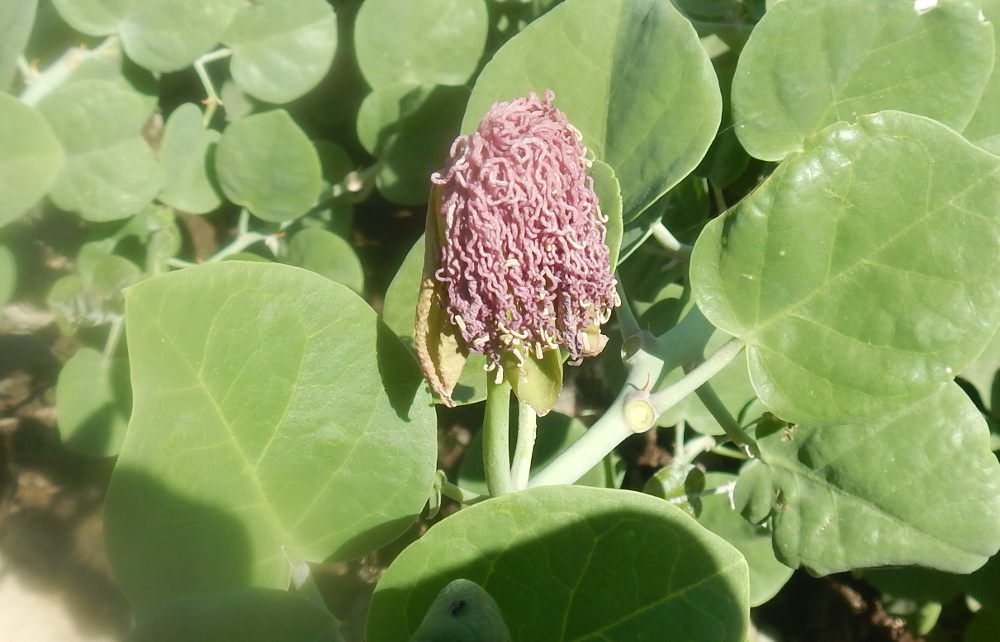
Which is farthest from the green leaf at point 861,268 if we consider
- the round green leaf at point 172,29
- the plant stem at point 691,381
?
the round green leaf at point 172,29

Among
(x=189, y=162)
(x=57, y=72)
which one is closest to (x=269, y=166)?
(x=189, y=162)

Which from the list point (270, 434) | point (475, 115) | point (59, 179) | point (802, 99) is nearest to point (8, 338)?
point (59, 179)

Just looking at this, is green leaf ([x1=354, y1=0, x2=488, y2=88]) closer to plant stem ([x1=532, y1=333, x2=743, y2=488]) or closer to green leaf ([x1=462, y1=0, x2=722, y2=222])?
green leaf ([x1=462, y1=0, x2=722, y2=222])

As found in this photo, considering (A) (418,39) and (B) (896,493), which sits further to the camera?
(A) (418,39)

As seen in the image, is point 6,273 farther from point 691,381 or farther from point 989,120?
point 989,120

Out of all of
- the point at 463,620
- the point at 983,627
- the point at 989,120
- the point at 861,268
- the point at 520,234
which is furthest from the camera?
the point at 983,627

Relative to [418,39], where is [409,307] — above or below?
below

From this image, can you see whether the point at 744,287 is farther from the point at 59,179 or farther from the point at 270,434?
the point at 59,179

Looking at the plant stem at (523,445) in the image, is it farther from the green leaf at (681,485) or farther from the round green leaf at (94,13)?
the round green leaf at (94,13)
